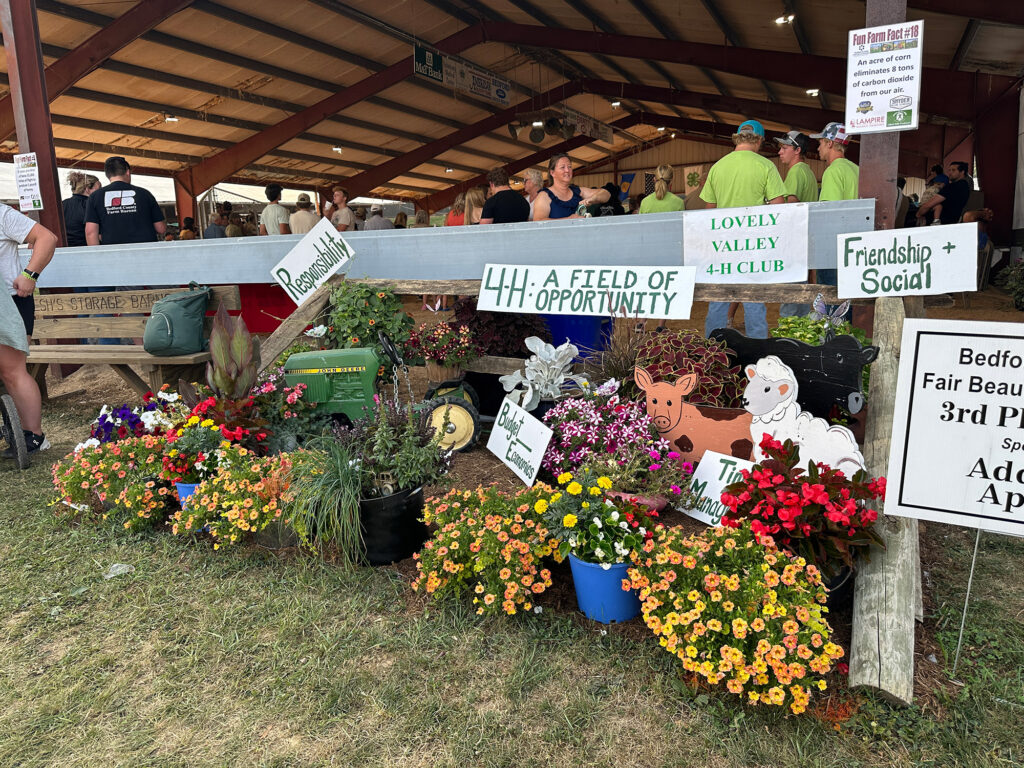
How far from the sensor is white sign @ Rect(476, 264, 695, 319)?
3.03 m

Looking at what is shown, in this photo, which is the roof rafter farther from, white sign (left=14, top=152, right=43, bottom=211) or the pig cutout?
the pig cutout

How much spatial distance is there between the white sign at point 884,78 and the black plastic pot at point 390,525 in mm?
2341

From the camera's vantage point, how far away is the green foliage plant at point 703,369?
280 centimetres

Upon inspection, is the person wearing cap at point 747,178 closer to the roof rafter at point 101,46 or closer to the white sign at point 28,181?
the white sign at point 28,181

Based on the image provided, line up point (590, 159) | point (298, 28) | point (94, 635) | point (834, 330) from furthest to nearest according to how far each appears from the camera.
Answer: point (590, 159) < point (298, 28) < point (834, 330) < point (94, 635)

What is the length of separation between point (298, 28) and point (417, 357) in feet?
29.3

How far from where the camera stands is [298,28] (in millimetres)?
10242

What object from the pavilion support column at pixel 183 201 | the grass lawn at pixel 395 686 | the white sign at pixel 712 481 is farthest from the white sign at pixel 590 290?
the pavilion support column at pixel 183 201

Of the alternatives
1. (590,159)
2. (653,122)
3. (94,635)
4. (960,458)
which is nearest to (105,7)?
(94,635)

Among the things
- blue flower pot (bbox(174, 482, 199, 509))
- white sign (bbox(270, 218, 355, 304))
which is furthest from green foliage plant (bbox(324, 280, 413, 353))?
blue flower pot (bbox(174, 482, 199, 509))

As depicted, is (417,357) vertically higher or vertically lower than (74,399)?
higher

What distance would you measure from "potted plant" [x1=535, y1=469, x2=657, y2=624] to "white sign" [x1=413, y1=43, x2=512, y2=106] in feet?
31.6

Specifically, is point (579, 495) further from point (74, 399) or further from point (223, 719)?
point (74, 399)

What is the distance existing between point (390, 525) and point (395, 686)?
2.34ft
